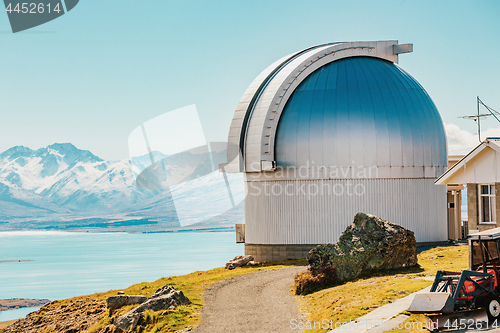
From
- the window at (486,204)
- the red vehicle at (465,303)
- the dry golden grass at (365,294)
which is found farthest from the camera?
the window at (486,204)

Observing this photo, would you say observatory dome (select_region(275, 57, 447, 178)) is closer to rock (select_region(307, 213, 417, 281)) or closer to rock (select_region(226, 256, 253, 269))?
rock (select_region(226, 256, 253, 269))

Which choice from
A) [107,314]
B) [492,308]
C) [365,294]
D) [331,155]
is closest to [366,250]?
[365,294]

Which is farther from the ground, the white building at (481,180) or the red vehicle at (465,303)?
the white building at (481,180)

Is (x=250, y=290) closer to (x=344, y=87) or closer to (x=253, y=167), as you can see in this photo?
(x=253, y=167)

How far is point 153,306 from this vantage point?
20.0 metres

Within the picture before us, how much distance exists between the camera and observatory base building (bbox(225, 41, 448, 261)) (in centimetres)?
3219

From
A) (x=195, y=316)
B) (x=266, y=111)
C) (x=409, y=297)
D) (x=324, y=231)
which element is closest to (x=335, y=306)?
(x=409, y=297)

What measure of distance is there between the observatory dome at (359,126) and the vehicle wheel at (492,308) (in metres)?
18.4

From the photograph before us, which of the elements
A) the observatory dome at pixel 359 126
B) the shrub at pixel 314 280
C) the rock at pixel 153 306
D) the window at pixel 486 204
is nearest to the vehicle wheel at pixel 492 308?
the shrub at pixel 314 280

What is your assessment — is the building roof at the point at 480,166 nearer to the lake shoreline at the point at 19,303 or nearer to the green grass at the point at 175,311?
the green grass at the point at 175,311

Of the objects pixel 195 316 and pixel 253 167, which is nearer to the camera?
pixel 195 316

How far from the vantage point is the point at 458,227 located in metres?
38.1

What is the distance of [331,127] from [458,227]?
13.2 meters

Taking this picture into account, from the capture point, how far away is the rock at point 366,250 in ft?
73.6
